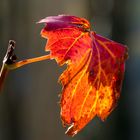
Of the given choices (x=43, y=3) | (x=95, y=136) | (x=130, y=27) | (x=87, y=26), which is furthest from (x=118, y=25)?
(x=87, y=26)

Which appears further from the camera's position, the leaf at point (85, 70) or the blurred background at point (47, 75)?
the blurred background at point (47, 75)

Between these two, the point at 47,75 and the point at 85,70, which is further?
→ the point at 47,75

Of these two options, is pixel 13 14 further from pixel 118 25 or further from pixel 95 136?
pixel 95 136

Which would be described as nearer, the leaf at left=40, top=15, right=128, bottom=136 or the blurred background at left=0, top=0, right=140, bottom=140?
the leaf at left=40, top=15, right=128, bottom=136

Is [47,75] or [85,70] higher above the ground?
[85,70]

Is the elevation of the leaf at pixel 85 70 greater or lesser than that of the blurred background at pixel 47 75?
greater
